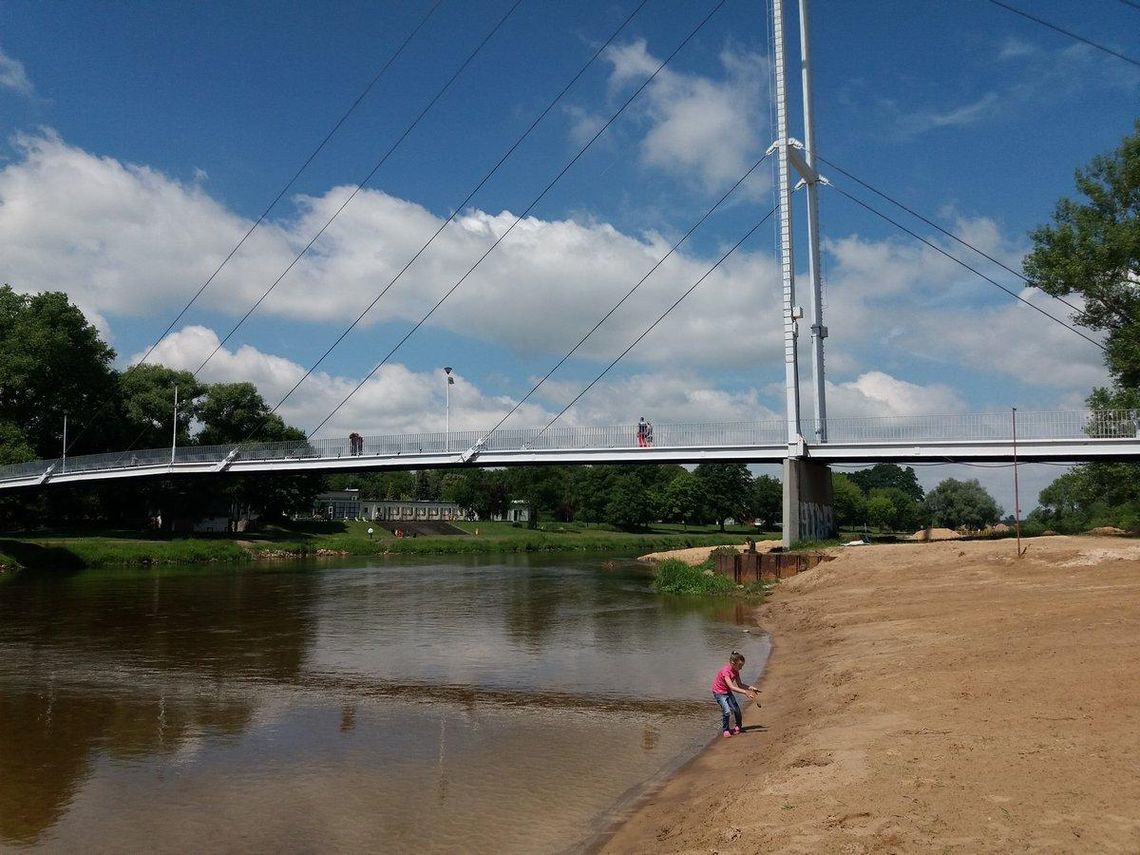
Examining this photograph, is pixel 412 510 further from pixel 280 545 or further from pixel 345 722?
pixel 345 722

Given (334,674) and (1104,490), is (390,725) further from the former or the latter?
(1104,490)

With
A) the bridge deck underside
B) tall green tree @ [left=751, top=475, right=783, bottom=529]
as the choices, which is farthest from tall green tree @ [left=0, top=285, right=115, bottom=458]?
tall green tree @ [left=751, top=475, right=783, bottom=529]

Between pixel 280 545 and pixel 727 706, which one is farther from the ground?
pixel 727 706

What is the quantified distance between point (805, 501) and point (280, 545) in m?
46.0

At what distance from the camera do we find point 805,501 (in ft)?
139

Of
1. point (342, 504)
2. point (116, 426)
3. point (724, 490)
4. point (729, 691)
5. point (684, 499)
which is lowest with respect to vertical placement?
point (729, 691)

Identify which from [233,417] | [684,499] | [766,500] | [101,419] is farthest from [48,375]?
[766,500]

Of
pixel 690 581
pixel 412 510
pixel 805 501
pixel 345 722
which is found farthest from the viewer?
pixel 412 510

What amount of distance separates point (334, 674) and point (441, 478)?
139m

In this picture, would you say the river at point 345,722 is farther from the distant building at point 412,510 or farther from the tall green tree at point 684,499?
the distant building at point 412,510

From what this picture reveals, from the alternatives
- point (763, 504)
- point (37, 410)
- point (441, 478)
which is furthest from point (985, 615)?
Result: point (441, 478)

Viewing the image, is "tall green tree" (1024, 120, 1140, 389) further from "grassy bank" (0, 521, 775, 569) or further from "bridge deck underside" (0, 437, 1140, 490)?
"grassy bank" (0, 521, 775, 569)

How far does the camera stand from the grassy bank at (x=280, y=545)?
5528cm

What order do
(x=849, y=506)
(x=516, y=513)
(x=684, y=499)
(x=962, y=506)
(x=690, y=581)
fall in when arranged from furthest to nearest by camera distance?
1. (x=516, y=513)
2. (x=849, y=506)
3. (x=684, y=499)
4. (x=962, y=506)
5. (x=690, y=581)
